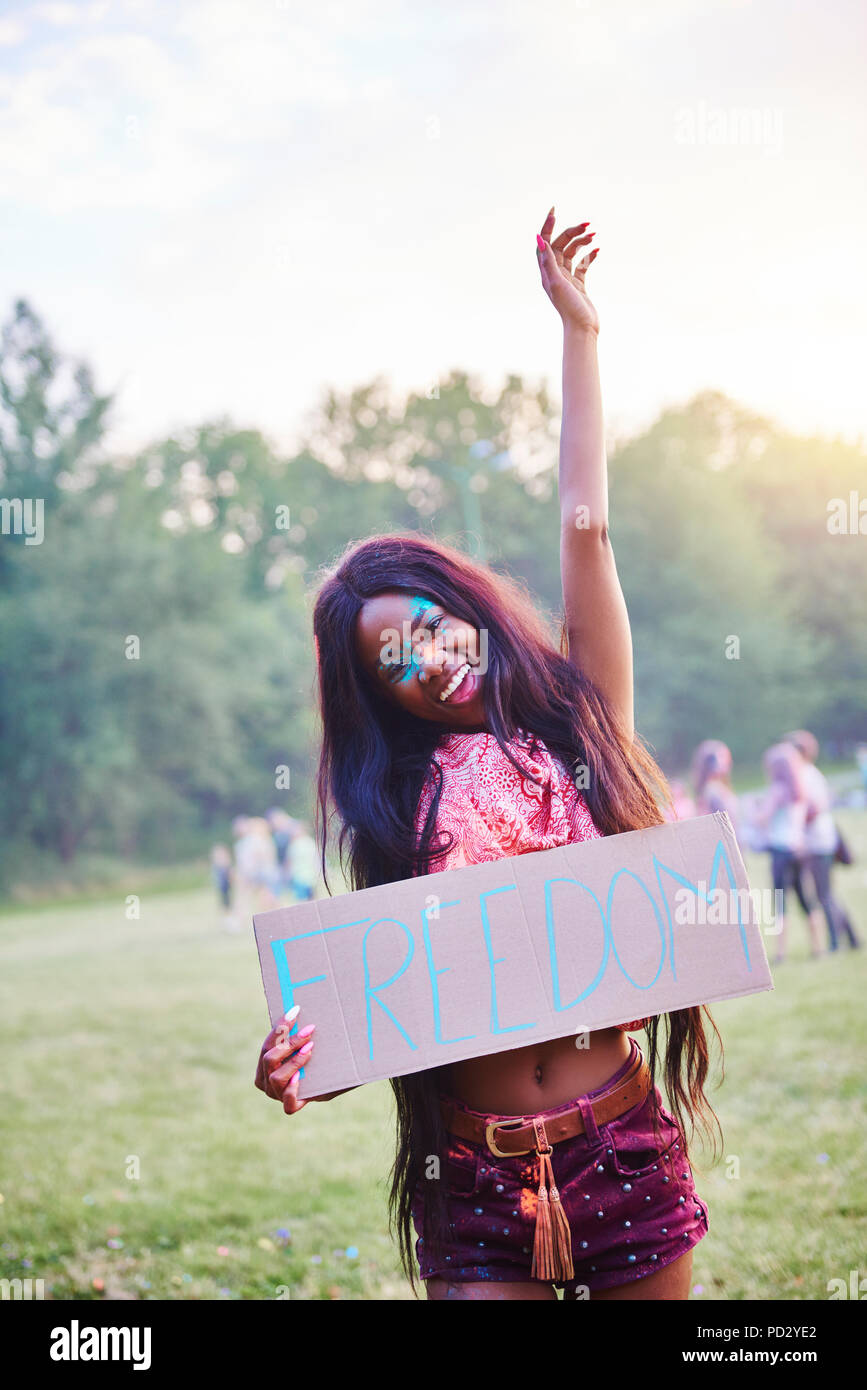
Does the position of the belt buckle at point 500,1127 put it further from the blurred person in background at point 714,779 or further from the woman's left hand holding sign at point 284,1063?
the blurred person in background at point 714,779

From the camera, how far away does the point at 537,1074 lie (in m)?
2.10

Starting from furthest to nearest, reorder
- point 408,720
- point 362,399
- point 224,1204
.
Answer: point 362,399, point 224,1204, point 408,720

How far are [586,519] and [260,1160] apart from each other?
4519 mm

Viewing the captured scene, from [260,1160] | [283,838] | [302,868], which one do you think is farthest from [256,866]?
[260,1160]

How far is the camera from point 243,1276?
4.20 m

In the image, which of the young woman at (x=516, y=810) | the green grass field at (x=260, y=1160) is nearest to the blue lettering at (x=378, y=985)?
the young woman at (x=516, y=810)

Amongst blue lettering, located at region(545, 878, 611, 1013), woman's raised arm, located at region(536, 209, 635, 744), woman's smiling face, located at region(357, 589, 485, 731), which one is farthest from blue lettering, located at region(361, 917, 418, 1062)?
woman's raised arm, located at region(536, 209, 635, 744)

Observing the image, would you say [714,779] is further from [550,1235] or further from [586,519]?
[550,1235]

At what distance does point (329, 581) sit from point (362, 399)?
47440 millimetres

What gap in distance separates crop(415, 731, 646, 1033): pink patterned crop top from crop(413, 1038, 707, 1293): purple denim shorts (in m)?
0.22

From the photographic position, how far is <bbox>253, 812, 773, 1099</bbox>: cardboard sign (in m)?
2.12

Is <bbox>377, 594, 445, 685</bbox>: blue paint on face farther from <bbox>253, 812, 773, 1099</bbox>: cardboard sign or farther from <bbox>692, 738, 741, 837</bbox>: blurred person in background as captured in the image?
<bbox>692, 738, 741, 837</bbox>: blurred person in background
